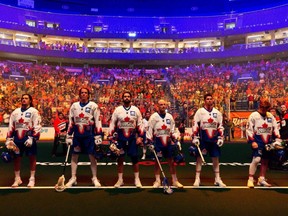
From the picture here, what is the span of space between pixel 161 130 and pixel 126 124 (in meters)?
0.96

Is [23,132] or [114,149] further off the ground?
[23,132]

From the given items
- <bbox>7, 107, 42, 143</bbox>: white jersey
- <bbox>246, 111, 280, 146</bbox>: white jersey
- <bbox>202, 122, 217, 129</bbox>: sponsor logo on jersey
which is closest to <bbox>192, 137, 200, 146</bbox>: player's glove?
<bbox>202, 122, 217, 129</bbox>: sponsor logo on jersey

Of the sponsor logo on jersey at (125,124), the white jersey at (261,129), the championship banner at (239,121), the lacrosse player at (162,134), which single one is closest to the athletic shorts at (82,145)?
the sponsor logo on jersey at (125,124)

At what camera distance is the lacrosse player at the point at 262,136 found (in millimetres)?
8094

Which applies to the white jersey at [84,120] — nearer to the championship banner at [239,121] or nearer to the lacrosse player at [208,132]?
the lacrosse player at [208,132]

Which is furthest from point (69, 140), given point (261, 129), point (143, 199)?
point (261, 129)

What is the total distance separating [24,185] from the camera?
8094 millimetres

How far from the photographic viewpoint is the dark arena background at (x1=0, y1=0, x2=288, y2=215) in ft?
21.8

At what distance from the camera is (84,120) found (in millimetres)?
8078

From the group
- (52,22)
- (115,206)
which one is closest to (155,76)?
(52,22)

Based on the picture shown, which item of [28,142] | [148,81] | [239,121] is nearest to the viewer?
[28,142]

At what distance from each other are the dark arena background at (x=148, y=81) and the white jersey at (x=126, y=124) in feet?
4.53

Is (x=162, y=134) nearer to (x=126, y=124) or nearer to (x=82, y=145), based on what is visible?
(x=126, y=124)

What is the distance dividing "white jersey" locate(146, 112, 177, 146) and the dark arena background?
128cm
